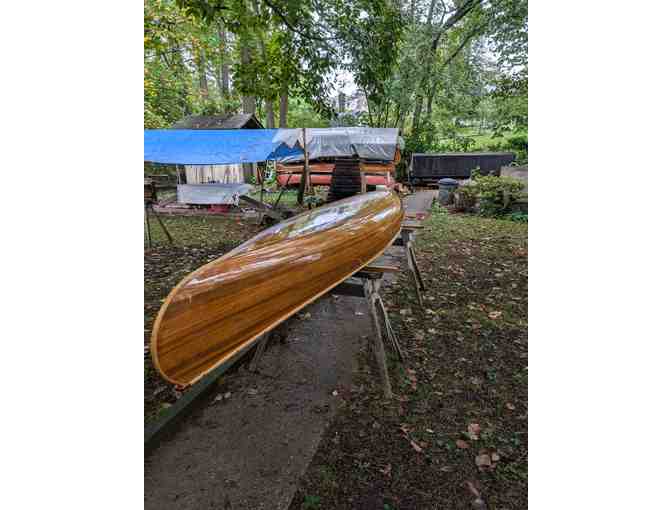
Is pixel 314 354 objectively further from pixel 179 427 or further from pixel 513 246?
pixel 513 246

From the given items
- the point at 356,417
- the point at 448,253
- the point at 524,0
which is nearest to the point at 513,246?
the point at 448,253

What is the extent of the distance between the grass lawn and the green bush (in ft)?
18.5

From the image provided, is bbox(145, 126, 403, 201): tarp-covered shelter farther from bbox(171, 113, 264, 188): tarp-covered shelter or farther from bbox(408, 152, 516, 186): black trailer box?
bbox(408, 152, 516, 186): black trailer box

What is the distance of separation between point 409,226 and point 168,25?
725cm

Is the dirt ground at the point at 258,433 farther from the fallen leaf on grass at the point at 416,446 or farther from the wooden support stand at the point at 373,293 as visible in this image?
the fallen leaf on grass at the point at 416,446

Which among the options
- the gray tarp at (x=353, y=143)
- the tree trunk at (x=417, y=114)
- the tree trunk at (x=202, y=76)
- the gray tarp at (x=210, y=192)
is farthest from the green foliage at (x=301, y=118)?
the gray tarp at (x=210, y=192)

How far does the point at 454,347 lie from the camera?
3326mm

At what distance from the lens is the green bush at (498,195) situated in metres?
9.42

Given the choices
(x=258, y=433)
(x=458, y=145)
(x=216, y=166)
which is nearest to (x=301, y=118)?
(x=458, y=145)

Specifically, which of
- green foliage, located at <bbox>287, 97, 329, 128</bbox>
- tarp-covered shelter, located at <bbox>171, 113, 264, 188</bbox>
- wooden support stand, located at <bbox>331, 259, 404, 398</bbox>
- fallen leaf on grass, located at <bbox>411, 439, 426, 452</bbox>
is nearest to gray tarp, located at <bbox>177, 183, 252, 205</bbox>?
tarp-covered shelter, located at <bbox>171, 113, 264, 188</bbox>

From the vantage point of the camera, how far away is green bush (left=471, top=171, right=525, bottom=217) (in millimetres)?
9421

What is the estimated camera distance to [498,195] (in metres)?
9.48

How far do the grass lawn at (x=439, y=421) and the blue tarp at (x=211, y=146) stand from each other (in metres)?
4.83

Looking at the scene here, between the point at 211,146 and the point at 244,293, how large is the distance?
265 inches
